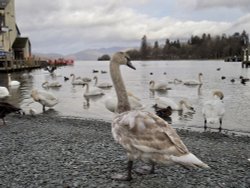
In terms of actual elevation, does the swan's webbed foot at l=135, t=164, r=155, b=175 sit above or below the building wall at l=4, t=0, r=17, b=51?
below

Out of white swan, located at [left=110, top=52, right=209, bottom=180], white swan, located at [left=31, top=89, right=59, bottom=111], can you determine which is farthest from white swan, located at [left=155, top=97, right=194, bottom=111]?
white swan, located at [left=110, top=52, right=209, bottom=180]

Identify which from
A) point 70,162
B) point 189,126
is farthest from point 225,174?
point 189,126

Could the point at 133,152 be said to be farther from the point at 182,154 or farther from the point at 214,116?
the point at 214,116

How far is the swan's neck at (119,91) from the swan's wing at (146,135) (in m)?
0.70

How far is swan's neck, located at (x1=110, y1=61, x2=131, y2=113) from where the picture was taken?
644 centimetres

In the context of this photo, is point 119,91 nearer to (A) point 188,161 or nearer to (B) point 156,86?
(A) point 188,161

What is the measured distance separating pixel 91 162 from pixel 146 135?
2132 mm

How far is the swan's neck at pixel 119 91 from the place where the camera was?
6441 mm

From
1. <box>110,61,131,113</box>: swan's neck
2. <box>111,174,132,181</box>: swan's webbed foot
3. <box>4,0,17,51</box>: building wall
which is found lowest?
<box>111,174,132,181</box>: swan's webbed foot

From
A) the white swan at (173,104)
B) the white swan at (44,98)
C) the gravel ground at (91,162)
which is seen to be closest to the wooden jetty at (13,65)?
the white swan at (44,98)

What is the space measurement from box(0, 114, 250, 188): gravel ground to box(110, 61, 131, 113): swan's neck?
3.96ft

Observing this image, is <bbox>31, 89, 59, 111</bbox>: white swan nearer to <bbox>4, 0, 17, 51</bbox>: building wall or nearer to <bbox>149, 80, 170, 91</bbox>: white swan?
<bbox>149, 80, 170, 91</bbox>: white swan

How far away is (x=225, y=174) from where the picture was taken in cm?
639

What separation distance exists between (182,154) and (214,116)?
8.70 m
